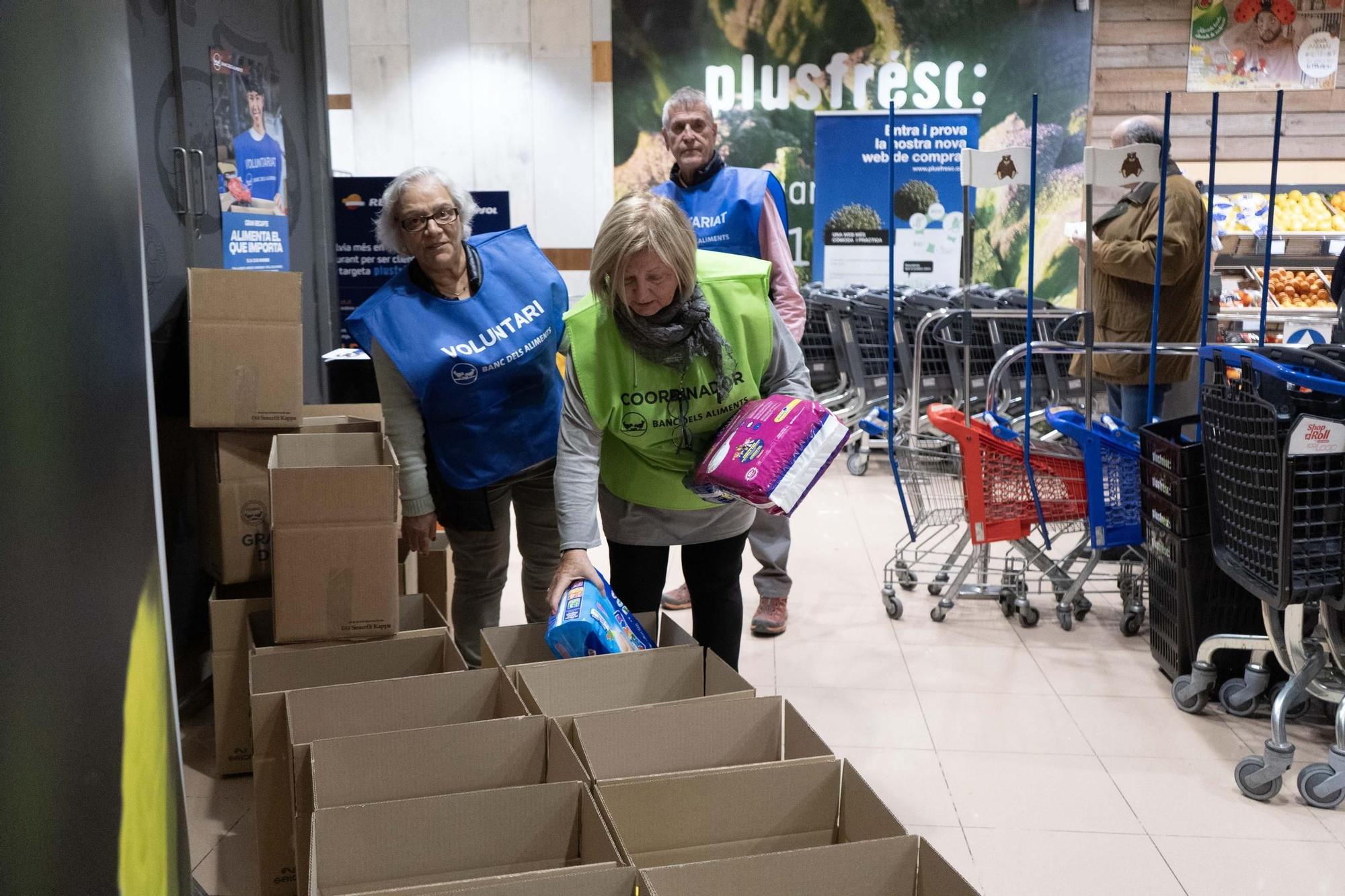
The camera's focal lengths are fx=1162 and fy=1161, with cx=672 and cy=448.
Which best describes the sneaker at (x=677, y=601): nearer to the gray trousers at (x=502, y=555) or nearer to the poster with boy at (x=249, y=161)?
the gray trousers at (x=502, y=555)

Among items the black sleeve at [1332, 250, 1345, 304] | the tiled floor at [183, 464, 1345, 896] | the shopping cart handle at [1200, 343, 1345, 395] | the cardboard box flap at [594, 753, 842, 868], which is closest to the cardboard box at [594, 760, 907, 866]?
the cardboard box flap at [594, 753, 842, 868]

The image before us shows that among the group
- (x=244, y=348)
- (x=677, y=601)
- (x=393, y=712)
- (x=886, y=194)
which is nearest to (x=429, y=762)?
(x=393, y=712)

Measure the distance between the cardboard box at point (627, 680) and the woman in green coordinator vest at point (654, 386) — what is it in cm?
19

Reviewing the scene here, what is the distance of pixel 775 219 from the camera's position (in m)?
3.72

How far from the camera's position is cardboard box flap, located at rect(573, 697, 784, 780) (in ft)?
5.79

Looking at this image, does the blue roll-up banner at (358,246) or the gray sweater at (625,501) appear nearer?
the gray sweater at (625,501)

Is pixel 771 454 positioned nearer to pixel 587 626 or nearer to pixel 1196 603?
pixel 587 626

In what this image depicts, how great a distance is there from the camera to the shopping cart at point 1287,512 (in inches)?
109

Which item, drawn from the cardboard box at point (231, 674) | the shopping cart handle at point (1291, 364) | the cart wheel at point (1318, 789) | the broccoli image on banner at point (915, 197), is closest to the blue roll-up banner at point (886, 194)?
the broccoli image on banner at point (915, 197)

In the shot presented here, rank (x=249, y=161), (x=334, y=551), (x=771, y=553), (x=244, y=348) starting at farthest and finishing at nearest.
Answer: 1. (x=771, y=553)
2. (x=249, y=161)
3. (x=244, y=348)
4. (x=334, y=551)

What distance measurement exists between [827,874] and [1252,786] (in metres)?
2.00

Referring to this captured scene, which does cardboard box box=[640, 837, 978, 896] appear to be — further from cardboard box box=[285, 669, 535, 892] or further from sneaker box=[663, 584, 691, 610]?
sneaker box=[663, 584, 691, 610]

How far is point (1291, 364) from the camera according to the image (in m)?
3.01

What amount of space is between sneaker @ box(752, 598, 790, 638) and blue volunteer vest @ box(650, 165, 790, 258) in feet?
4.18
